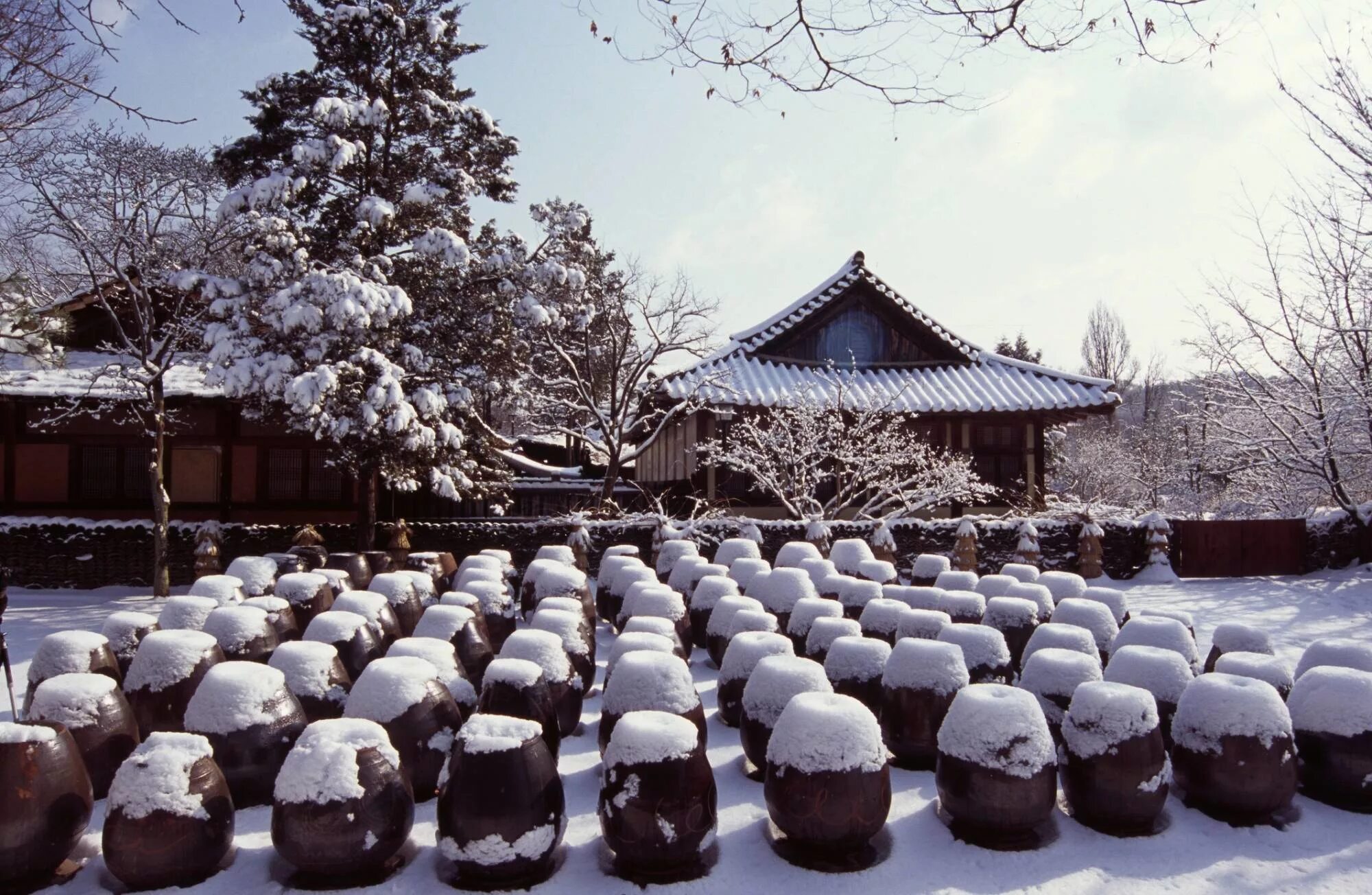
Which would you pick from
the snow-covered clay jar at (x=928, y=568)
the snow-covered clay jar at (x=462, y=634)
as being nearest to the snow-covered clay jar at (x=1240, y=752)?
the snow-covered clay jar at (x=462, y=634)

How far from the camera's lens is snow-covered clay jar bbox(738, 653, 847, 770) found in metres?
5.32

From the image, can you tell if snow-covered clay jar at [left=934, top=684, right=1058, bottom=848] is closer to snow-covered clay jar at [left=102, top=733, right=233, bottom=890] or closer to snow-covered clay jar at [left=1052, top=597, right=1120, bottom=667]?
snow-covered clay jar at [left=1052, top=597, right=1120, bottom=667]

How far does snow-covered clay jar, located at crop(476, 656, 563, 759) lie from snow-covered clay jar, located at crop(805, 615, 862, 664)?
2234 millimetres

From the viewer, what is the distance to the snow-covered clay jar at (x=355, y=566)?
1012 centimetres

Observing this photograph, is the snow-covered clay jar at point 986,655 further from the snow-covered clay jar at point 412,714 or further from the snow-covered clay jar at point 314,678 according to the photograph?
the snow-covered clay jar at point 314,678

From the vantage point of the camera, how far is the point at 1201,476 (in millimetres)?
27266

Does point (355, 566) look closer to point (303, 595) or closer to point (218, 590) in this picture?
point (303, 595)

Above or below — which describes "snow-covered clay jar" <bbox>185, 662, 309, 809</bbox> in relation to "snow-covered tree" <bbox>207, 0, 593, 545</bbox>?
below

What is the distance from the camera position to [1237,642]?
22.3 feet

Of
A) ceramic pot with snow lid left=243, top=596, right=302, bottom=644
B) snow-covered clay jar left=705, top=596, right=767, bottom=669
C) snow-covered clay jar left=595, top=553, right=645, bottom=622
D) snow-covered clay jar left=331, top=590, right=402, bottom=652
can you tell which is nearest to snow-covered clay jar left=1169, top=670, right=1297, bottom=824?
snow-covered clay jar left=705, top=596, right=767, bottom=669

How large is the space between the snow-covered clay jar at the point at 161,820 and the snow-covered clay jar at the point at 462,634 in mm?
2584

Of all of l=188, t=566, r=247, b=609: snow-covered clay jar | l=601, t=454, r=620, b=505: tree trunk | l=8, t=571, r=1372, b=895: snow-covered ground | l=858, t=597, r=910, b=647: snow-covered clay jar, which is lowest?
l=8, t=571, r=1372, b=895: snow-covered ground

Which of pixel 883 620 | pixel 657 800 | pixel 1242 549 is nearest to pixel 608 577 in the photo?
pixel 883 620

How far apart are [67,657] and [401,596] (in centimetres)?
280
